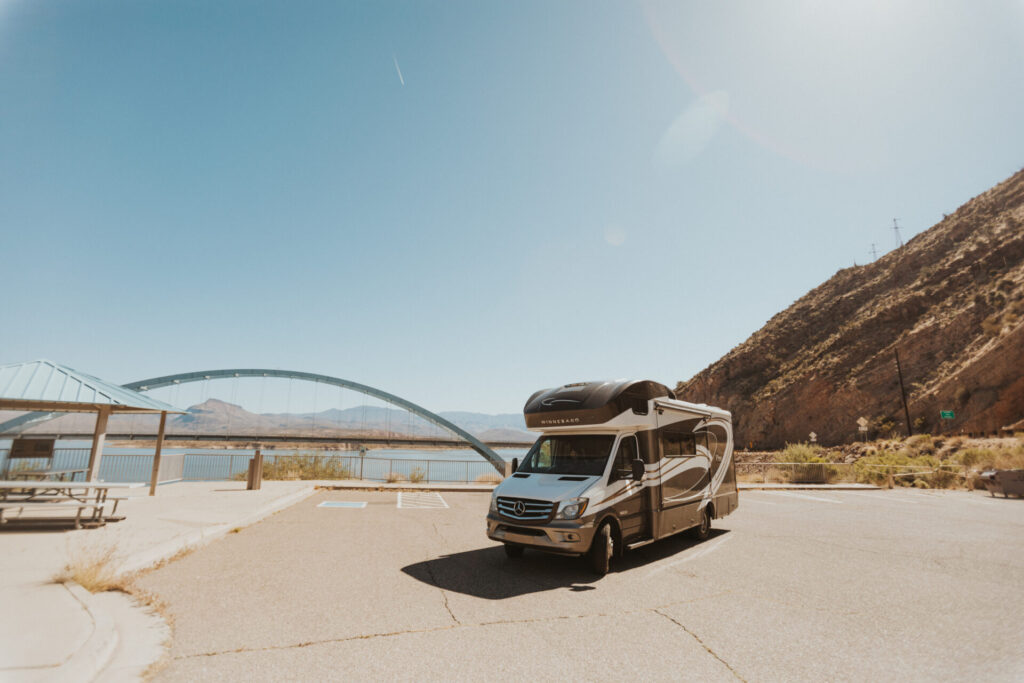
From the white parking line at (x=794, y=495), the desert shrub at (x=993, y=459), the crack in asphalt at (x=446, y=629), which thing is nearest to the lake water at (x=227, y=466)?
the white parking line at (x=794, y=495)

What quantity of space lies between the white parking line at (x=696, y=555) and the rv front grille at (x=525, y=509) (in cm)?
173

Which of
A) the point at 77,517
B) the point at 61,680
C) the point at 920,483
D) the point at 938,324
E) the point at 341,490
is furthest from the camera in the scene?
the point at 938,324

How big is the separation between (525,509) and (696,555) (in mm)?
3509

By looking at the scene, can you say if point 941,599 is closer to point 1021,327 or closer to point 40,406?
point 40,406

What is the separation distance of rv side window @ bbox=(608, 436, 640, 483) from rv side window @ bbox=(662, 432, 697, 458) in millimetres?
923

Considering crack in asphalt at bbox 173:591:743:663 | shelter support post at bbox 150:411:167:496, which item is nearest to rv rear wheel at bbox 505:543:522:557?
crack in asphalt at bbox 173:591:743:663

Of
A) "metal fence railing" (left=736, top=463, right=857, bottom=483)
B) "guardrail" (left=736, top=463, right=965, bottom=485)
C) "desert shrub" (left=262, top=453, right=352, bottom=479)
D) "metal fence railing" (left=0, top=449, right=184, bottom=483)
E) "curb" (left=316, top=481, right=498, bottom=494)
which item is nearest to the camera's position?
"metal fence railing" (left=0, top=449, right=184, bottom=483)

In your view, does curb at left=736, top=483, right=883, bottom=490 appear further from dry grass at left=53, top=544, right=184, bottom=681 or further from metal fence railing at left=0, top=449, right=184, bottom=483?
metal fence railing at left=0, top=449, right=184, bottom=483

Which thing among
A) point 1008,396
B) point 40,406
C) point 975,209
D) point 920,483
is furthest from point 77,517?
point 975,209

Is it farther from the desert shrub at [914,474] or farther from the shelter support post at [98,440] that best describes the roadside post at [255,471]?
the desert shrub at [914,474]

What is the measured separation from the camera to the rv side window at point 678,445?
873cm

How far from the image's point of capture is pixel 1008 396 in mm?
34938

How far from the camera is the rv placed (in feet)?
22.6

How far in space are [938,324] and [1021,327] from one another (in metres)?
9.32
